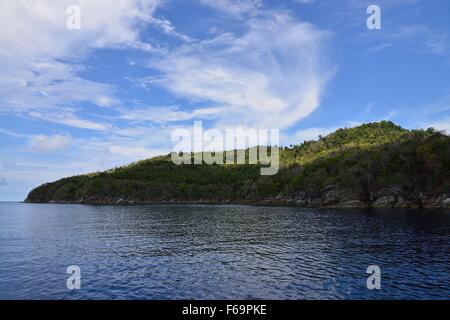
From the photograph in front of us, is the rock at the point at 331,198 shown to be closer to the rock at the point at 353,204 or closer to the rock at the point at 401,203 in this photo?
the rock at the point at 353,204

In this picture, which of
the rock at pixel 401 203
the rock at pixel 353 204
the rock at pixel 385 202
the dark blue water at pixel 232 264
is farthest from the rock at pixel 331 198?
the dark blue water at pixel 232 264

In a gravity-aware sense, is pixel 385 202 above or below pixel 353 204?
above

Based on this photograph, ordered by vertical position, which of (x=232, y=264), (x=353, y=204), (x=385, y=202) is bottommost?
(x=232, y=264)

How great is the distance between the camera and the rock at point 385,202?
16450cm

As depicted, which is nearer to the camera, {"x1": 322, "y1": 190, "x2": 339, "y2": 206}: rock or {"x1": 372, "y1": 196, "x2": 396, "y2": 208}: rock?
{"x1": 372, "y1": 196, "x2": 396, "y2": 208}: rock

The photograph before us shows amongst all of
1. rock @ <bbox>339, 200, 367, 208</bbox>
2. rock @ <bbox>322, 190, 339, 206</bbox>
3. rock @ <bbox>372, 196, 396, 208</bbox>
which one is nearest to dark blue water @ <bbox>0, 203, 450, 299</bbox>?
rock @ <bbox>372, 196, 396, 208</bbox>

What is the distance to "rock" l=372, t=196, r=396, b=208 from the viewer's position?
164 m

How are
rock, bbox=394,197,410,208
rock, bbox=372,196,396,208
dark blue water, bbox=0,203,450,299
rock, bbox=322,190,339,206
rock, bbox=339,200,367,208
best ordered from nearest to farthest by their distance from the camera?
dark blue water, bbox=0,203,450,299
rock, bbox=394,197,410,208
rock, bbox=372,196,396,208
rock, bbox=339,200,367,208
rock, bbox=322,190,339,206

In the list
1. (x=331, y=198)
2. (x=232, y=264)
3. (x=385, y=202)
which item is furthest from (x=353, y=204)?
(x=232, y=264)

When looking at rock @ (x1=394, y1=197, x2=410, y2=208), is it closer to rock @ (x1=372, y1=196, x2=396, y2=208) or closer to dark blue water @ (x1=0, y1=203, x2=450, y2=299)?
rock @ (x1=372, y1=196, x2=396, y2=208)

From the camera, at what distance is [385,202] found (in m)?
167

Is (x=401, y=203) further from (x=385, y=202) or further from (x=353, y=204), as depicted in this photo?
(x=353, y=204)
